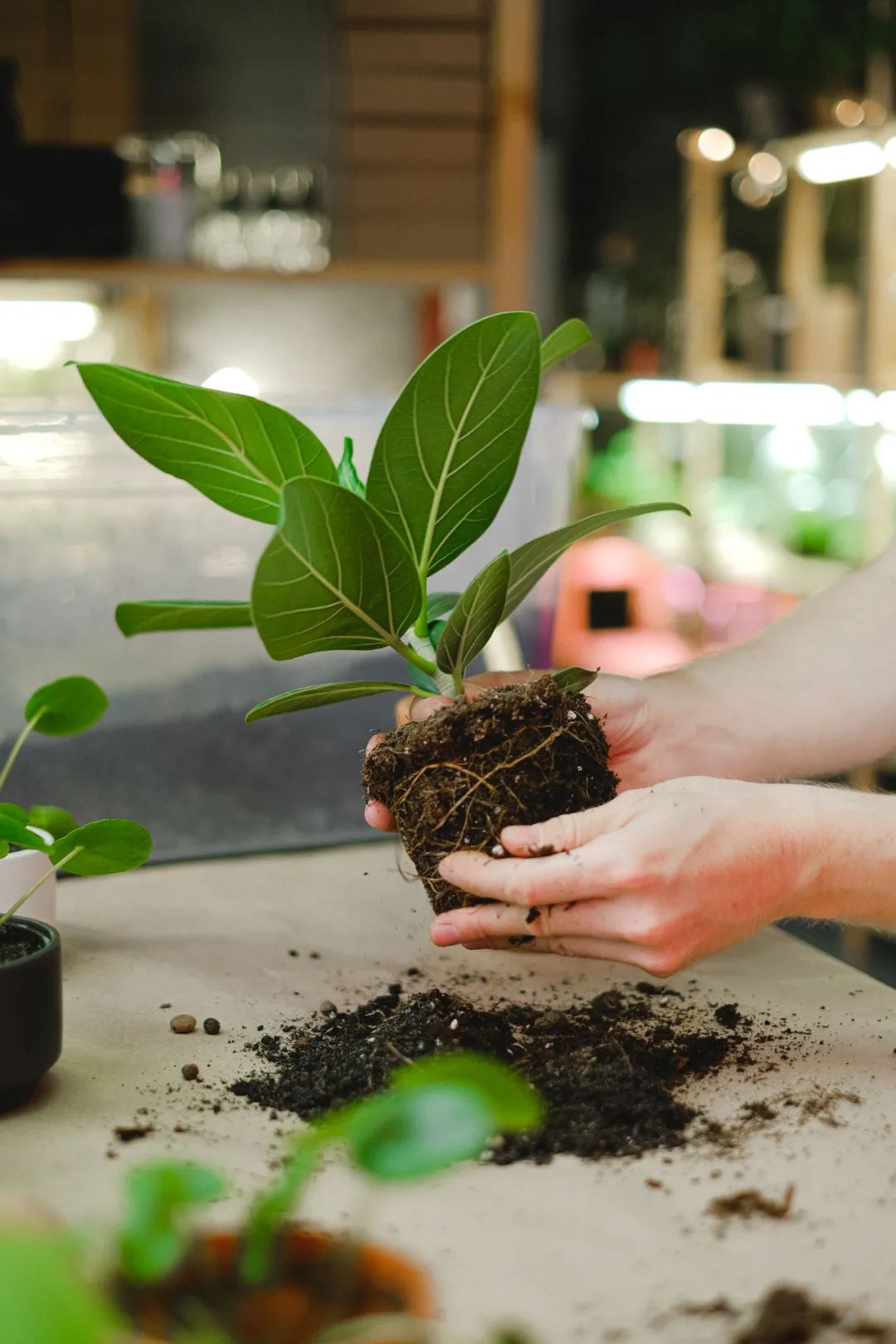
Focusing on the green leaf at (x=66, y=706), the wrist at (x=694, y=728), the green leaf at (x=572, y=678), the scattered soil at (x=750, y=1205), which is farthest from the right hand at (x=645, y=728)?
the scattered soil at (x=750, y=1205)

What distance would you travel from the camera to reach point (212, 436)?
0.81 m

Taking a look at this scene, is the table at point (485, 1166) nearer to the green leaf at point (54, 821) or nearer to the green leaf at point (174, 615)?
the green leaf at point (54, 821)

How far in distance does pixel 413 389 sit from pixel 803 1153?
48cm

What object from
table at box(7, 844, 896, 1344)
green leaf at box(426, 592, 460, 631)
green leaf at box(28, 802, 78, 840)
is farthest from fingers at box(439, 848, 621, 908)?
green leaf at box(28, 802, 78, 840)

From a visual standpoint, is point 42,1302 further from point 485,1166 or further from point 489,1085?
point 485,1166

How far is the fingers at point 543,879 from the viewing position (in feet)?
2.51

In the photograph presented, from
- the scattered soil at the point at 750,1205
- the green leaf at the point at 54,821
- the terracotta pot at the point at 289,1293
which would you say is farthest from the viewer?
the green leaf at the point at 54,821

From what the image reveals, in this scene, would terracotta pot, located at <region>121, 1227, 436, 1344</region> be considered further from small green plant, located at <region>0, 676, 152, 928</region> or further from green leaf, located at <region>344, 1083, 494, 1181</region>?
small green plant, located at <region>0, 676, 152, 928</region>

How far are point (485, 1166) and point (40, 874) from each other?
0.40 meters

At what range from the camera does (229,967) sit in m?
0.96

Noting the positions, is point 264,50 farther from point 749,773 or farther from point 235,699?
point 749,773

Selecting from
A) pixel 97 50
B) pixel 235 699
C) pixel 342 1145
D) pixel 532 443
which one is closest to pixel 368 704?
pixel 235 699

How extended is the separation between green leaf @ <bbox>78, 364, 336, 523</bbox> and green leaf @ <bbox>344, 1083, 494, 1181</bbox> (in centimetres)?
46

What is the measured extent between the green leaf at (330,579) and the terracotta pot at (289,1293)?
35cm
